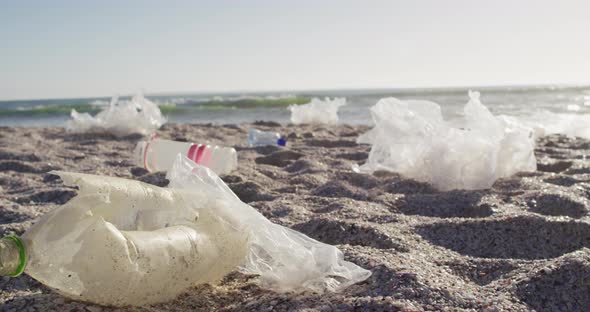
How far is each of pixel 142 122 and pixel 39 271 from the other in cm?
483

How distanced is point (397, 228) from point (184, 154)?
1.53 metres

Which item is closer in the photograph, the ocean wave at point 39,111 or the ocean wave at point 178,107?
the ocean wave at point 39,111

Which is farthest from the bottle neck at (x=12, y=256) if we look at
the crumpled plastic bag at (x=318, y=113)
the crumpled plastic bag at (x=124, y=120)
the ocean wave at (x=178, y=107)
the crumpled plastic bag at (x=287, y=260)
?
the ocean wave at (x=178, y=107)

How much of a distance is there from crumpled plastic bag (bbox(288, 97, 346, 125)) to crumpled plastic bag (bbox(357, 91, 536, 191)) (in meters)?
4.39

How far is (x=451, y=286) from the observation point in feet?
4.33

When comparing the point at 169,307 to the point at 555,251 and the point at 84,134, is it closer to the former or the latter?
the point at 555,251

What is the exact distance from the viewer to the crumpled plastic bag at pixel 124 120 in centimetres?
562

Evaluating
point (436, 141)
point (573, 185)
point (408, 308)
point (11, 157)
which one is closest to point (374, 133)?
point (436, 141)

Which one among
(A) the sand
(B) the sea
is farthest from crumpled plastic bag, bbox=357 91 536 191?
(B) the sea

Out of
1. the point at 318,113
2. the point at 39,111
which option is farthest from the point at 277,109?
the point at 318,113

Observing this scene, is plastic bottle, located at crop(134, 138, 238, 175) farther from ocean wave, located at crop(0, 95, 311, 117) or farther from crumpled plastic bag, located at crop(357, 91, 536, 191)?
ocean wave, located at crop(0, 95, 311, 117)

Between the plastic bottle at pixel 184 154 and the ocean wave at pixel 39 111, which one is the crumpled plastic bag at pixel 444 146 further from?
the ocean wave at pixel 39 111

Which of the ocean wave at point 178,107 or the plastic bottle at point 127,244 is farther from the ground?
the plastic bottle at point 127,244

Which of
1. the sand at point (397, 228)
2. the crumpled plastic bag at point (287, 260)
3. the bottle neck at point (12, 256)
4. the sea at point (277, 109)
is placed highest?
the bottle neck at point (12, 256)
